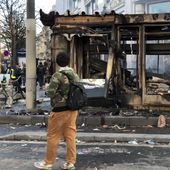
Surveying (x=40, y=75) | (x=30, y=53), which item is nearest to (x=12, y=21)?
(x=40, y=75)

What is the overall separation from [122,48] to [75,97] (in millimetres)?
7485

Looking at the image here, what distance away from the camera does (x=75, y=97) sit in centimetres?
789

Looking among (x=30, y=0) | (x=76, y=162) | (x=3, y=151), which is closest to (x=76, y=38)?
(x=30, y=0)

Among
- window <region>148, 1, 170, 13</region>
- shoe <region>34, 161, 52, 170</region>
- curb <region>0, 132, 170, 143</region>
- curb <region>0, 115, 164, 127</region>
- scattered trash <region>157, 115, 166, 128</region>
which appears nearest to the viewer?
shoe <region>34, 161, 52, 170</region>

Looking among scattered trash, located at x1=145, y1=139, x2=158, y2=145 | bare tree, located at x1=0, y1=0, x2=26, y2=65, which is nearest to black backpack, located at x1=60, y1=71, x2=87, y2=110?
scattered trash, located at x1=145, y1=139, x2=158, y2=145

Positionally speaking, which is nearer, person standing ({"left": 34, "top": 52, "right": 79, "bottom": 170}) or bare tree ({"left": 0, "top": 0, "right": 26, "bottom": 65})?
person standing ({"left": 34, "top": 52, "right": 79, "bottom": 170})

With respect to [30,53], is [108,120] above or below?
below

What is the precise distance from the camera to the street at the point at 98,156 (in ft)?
27.7

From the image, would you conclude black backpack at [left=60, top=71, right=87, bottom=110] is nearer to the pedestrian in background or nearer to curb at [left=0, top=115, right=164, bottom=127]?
curb at [left=0, top=115, right=164, bottom=127]

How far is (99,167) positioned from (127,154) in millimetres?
1321

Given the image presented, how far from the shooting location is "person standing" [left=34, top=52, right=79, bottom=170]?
786 centimetres

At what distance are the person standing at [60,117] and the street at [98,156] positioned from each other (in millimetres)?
365

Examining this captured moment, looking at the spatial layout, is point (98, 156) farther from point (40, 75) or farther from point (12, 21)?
point (12, 21)

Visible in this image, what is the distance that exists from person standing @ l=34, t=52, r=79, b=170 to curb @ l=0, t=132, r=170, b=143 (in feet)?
10.4
